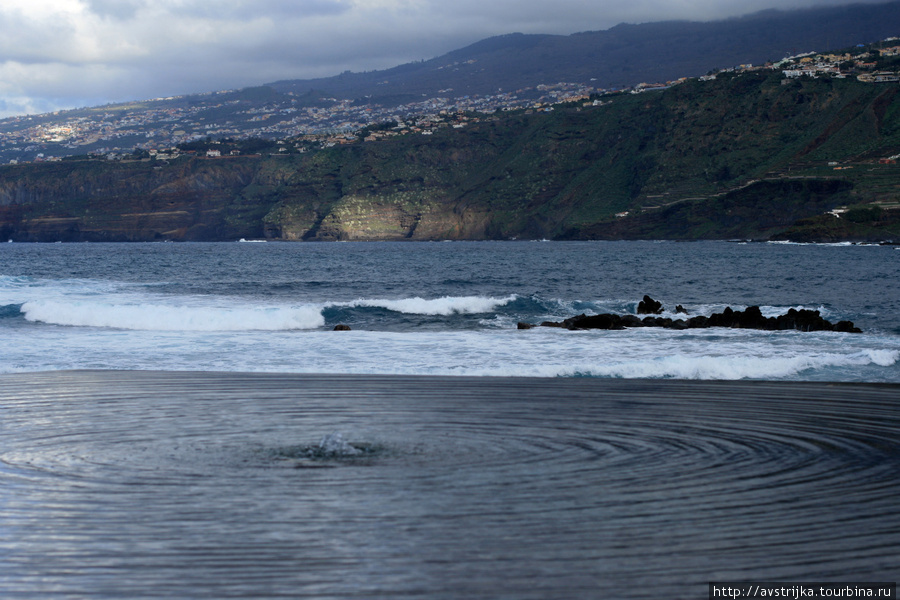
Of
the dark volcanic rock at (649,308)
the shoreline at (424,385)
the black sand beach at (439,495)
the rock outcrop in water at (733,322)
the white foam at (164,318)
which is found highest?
the black sand beach at (439,495)

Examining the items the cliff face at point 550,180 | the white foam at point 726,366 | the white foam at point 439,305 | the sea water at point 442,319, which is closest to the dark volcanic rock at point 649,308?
the sea water at point 442,319

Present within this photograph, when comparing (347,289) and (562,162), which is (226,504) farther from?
(562,162)


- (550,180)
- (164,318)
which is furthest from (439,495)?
(550,180)

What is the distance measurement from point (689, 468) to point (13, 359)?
46.4ft

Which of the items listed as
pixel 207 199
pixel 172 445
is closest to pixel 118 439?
pixel 172 445

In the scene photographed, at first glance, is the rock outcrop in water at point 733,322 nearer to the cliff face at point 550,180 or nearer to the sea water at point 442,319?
the sea water at point 442,319

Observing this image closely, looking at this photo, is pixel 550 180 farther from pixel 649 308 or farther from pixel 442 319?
pixel 442 319

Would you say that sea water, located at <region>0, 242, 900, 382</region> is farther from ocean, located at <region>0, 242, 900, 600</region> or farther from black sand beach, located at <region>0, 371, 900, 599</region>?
black sand beach, located at <region>0, 371, 900, 599</region>

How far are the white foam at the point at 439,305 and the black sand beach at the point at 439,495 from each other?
66.9 feet

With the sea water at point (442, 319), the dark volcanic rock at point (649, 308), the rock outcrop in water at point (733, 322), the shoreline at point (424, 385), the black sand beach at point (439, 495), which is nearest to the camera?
the black sand beach at point (439, 495)

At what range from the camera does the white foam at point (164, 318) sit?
25.5 meters

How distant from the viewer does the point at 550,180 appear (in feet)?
443

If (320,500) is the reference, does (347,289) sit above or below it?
below

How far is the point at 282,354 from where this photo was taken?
1683 centimetres
